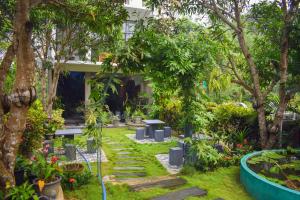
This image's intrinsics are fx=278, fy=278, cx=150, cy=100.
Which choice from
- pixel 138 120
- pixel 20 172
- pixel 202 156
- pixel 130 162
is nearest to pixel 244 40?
pixel 202 156

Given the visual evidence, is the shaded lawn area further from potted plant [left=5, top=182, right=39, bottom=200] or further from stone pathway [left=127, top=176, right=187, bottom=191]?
potted plant [left=5, top=182, right=39, bottom=200]

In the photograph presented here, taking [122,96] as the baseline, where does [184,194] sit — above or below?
below

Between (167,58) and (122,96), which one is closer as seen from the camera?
(167,58)

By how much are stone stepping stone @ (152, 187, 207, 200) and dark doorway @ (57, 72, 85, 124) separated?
1266 cm

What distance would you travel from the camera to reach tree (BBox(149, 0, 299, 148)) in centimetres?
797

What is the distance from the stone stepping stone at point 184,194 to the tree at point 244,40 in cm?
341

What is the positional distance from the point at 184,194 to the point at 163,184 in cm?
74

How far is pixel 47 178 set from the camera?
5.22 meters

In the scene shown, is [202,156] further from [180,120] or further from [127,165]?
[127,165]

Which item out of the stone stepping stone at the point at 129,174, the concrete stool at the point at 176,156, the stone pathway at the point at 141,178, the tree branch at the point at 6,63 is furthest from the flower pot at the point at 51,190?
the concrete stool at the point at 176,156

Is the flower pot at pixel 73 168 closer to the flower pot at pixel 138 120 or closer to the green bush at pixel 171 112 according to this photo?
the green bush at pixel 171 112

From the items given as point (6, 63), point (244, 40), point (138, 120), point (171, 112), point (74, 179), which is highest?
A: point (244, 40)

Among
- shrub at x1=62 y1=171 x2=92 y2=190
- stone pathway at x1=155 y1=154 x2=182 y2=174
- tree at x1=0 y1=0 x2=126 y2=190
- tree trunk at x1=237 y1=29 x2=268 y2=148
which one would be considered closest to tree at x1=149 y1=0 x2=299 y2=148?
tree trunk at x1=237 y1=29 x2=268 y2=148

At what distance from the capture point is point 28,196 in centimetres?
455
